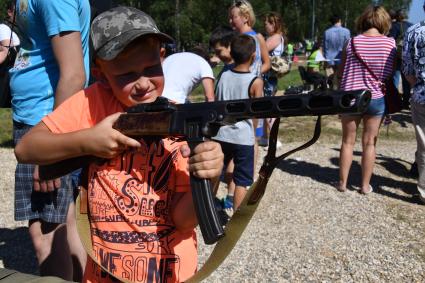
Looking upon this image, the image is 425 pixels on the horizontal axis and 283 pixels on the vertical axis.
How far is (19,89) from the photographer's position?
2.54m

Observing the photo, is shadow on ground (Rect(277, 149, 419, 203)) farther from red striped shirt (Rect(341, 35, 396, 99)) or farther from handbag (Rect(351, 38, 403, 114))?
red striped shirt (Rect(341, 35, 396, 99))

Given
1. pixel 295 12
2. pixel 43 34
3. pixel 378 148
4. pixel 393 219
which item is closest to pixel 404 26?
pixel 378 148

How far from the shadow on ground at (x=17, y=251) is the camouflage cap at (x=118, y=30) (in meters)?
Answer: 2.90

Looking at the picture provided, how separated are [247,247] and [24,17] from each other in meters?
2.88

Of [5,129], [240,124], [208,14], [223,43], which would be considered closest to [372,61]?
[223,43]

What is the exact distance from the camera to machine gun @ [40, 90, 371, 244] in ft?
4.16

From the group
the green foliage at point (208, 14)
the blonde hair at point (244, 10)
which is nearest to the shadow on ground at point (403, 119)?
the blonde hair at point (244, 10)

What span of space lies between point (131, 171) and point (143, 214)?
0.56 feet

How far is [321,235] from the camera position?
4629mm

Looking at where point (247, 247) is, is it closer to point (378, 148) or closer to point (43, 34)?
point (43, 34)

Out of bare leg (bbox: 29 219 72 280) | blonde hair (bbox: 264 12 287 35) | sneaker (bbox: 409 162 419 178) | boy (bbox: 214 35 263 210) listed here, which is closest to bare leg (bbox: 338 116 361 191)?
sneaker (bbox: 409 162 419 178)

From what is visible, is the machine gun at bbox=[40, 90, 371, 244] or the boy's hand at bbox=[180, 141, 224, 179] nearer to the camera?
the machine gun at bbox=[40, 90, 371, 244]

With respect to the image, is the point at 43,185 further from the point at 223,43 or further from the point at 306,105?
the point at 223,43

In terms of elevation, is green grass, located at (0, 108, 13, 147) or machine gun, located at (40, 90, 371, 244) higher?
machine gun, located at (40, 90, 371, 244)
